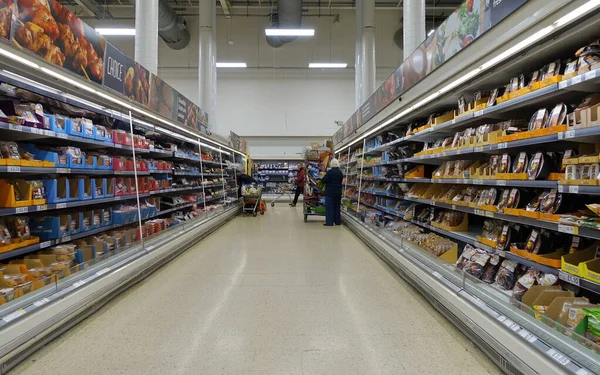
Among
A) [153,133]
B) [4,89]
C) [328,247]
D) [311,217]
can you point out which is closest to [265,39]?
[311,217]

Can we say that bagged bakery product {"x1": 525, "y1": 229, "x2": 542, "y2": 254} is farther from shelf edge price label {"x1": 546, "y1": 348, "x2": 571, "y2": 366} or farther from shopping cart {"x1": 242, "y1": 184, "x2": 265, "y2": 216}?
shopping cart {"x1": 242, "y1": 184, "x2": 265, "y2": 216}

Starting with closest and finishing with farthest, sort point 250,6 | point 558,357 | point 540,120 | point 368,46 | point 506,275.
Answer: point 558,357
point 540,120
point 506,275
point 368,46
point 250,6

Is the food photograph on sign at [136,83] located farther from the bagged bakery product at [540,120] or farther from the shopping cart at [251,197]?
the shopping cart at [251,197]

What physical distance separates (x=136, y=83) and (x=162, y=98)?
87 cm

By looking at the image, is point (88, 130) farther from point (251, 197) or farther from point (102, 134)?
point (251, 197)

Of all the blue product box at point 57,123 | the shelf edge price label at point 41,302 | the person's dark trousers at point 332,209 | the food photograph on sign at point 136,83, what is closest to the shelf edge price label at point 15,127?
the blue product box at point 57,123

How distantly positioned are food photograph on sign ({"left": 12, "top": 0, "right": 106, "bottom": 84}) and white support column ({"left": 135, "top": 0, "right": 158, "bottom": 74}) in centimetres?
245

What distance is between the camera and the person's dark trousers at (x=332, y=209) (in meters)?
7.48

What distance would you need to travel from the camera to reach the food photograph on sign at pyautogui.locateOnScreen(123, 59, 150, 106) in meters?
3.78

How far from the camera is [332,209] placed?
7.52 meters

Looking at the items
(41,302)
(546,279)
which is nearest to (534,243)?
(546,279)

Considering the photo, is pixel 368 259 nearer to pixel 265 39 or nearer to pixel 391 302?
pixel 391 302

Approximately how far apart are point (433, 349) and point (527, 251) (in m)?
0.96

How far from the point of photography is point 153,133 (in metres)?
4.99
